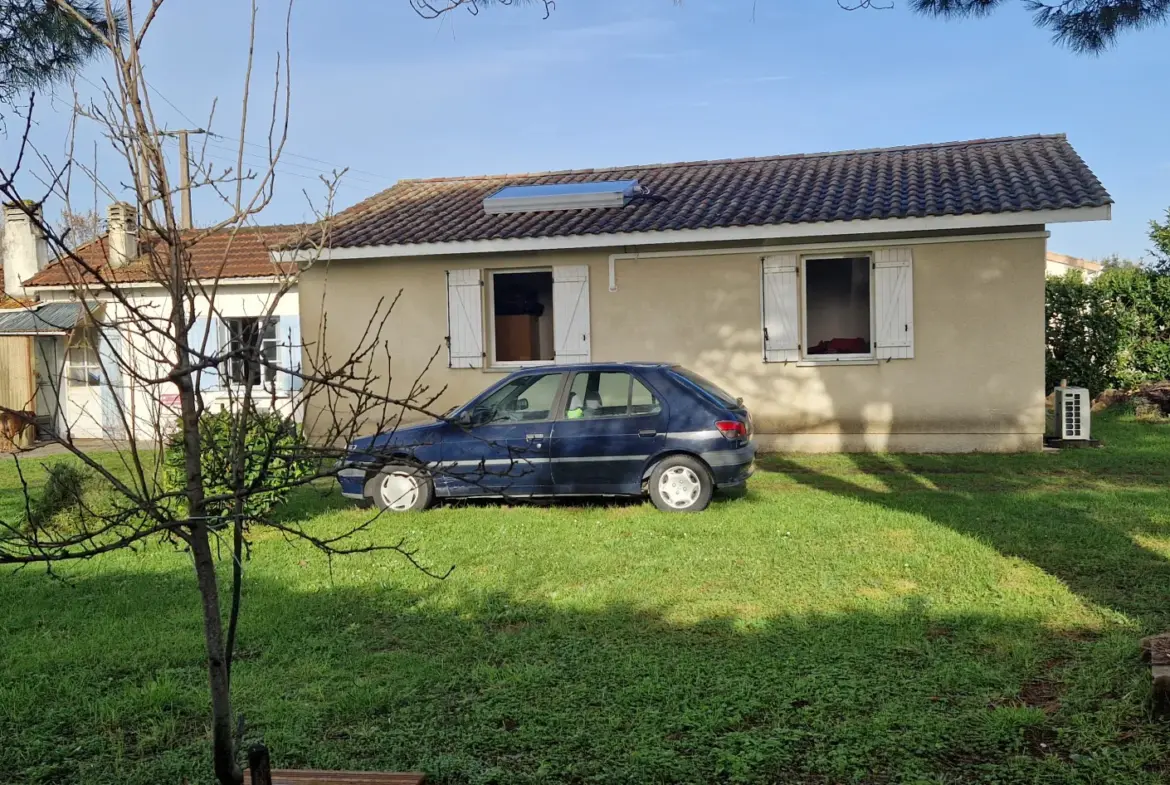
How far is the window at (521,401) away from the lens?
953cm

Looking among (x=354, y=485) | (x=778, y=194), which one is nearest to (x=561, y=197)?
(x=778, y=194)

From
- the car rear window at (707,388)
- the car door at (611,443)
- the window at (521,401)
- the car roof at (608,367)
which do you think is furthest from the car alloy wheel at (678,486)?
the window at (521,401)

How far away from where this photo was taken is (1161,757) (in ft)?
12.7

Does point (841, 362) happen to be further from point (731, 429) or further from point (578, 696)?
point (578, 696)

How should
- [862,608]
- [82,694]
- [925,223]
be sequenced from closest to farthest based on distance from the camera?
[82,694] < [862,608] < [925,223]

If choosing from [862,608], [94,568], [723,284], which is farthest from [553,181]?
[862,608]

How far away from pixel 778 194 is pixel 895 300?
8.40 ft

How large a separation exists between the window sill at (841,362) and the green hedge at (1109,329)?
16.1ft

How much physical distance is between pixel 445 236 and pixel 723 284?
4030 millimetres

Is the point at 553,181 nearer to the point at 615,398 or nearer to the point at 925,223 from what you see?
the point at 925,223

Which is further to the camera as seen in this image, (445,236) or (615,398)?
(445,236)

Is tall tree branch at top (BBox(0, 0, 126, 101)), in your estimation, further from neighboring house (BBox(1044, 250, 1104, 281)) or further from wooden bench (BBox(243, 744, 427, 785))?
neighboring house (BBox(1044, 250, 1104, 281))

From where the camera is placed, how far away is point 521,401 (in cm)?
962

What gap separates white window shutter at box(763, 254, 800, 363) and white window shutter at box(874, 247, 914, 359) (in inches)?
42.0
